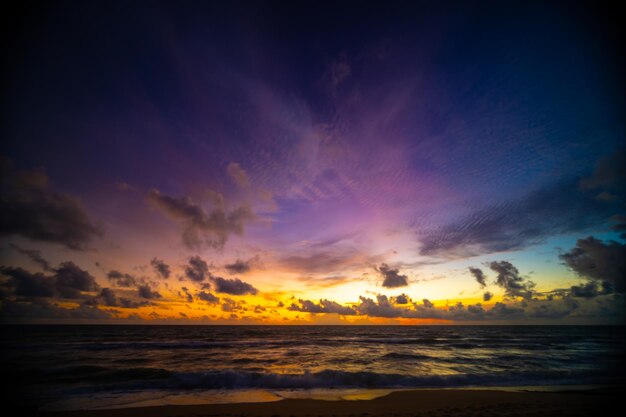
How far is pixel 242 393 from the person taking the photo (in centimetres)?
1588

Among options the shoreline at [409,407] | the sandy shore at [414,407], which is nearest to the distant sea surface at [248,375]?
the shoreline at [409,407]

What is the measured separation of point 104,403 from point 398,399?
1500 centimetres

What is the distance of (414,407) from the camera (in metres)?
12.4

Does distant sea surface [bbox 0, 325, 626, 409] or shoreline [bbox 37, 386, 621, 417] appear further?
distant sea surface [bbox 0, 325, 626, 409]

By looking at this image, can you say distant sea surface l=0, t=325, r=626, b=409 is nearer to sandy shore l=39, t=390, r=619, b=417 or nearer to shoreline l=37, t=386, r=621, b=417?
shoreline l=37, t=386, r=621, b=417

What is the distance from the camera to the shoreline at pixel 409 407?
11.4 m

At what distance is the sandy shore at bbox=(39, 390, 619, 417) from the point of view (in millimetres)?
11352

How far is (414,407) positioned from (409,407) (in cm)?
24

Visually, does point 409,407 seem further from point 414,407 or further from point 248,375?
point 248,375

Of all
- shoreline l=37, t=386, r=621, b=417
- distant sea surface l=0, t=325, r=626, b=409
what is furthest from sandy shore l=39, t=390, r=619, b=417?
distant sea surface l=0, t=325, r=626, b=409

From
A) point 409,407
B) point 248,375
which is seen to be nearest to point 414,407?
point 409,407

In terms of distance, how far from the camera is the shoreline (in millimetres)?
11408

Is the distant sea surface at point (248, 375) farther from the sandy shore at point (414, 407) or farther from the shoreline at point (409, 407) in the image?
the sandy shore at point (414, 407)

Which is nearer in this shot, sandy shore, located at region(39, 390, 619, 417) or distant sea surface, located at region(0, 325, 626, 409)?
sandy shore, located at region(39, 390, 619, 417)
